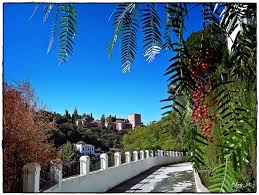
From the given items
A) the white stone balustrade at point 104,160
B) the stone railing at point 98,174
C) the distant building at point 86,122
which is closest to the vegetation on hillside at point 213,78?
the stone railing at point 98,174

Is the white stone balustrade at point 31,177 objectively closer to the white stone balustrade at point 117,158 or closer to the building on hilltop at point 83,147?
the building on hilltop at point 83,147

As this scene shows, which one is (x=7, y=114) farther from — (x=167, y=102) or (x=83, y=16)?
(x=167, y=102)

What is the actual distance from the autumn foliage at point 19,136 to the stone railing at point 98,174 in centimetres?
13

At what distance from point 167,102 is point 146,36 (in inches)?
9.5

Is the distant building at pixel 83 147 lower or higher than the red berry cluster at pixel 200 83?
higher

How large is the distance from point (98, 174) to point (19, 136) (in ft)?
10.4

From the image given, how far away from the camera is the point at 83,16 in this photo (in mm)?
2322

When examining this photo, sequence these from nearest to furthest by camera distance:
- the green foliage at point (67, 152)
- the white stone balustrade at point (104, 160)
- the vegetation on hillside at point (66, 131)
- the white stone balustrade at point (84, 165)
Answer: the vegetation on hillside at point (66, 131) → the green foliage at point (67, 152) → the white stone balustrade at point (84, 165) → the white stone balustrade at point (104, 160)

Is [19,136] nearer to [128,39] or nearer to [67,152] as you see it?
[67,152]

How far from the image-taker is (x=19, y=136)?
438 centimetres

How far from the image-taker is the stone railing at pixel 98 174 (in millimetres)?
4422

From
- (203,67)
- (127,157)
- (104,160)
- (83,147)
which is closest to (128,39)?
(203,67)

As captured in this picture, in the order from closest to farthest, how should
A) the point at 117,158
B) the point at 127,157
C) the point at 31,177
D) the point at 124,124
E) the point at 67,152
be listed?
1. the point at 31,177
2. the point at 124,124
3. the point at 67,152
4. the point at 117,158
5. the point at 127,157

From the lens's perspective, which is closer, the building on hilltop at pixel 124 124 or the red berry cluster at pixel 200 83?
the red berry cluster at pixel 200 83
